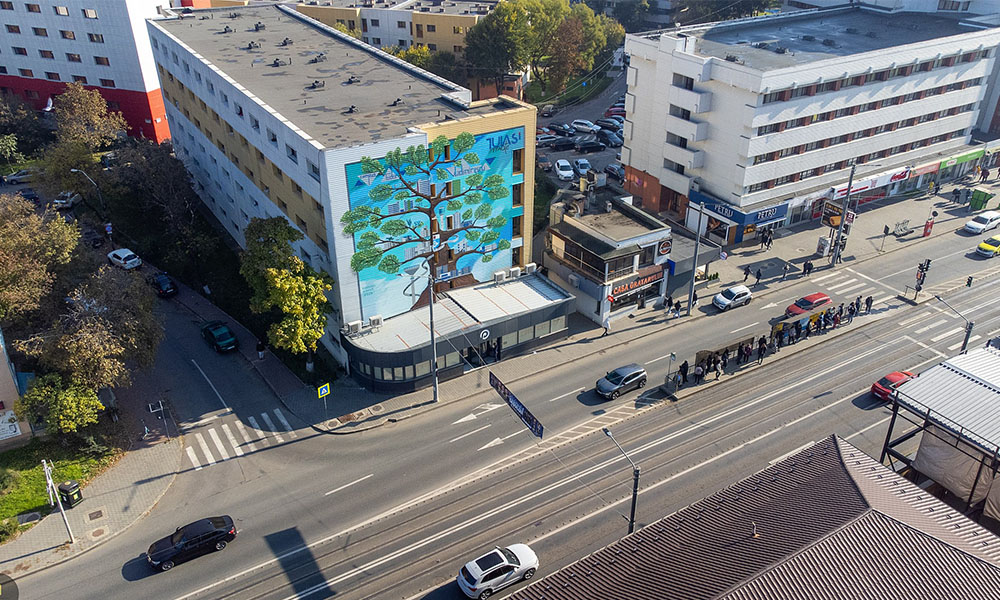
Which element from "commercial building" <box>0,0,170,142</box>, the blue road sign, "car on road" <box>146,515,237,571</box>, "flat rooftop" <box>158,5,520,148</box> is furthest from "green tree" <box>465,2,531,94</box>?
"car on road" <box>146,515,237,571</box>

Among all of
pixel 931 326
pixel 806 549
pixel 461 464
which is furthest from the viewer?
pixel 931 326

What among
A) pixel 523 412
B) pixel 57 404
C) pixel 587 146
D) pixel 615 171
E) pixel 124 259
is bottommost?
pixel 124 259

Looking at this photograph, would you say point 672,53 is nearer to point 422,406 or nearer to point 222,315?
point 422,406

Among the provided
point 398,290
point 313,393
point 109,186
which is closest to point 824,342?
point 398,290

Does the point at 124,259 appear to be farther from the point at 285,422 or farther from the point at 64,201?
the point at 285,422

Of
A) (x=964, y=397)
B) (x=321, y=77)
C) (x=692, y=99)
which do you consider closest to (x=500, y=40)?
(x=692, y=99)

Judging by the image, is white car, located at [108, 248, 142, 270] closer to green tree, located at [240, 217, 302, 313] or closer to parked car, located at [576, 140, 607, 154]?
green tree, located at [240, 217, 302, 313]

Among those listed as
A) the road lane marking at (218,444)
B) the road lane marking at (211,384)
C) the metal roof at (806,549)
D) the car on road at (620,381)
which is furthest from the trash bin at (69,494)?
the car on road at (620,381)
